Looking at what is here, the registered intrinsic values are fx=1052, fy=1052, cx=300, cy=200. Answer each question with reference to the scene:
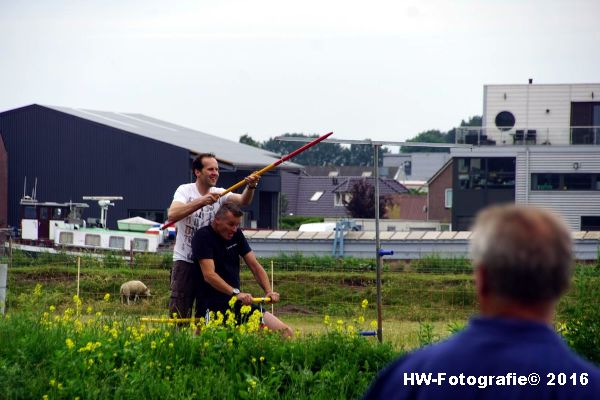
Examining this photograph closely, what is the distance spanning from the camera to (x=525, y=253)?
274 centimetres

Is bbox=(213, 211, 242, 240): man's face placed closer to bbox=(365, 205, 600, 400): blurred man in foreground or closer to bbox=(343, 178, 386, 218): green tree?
bbox=(365, 205, 600, 400): blurred man in foreground

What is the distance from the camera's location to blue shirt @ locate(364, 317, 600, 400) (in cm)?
283

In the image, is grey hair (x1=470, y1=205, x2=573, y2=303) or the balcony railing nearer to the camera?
grey hair (x1=470, y1=205, x2=573, y2=303)

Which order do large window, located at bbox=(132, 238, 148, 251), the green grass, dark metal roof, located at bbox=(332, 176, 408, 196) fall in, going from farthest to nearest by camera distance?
dark metal roof, located at bbox=(332, 176, 408, 196) → large window, located at bbox=(132, 238, 148, 251) → the green grass

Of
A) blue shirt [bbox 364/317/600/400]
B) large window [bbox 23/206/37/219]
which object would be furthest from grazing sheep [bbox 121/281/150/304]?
large window [bbox 23/206/37/219]

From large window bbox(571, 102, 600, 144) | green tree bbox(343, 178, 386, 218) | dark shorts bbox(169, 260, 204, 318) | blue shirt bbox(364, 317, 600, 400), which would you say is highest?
large window bbox(571, 102, 600, 144)

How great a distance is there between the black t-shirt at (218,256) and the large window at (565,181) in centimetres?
4842

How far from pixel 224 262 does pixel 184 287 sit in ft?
1.57

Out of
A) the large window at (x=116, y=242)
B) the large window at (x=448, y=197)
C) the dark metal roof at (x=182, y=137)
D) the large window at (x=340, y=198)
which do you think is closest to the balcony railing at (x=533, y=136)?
the dark metal roof at (x=182, y=137)

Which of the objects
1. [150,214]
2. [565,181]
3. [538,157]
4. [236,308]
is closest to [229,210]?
[236,308]

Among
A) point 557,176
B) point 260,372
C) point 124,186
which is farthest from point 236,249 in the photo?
point 557,176

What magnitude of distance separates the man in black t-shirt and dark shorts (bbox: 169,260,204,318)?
0.31 ft

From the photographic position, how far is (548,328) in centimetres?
285

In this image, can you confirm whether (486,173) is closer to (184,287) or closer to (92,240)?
(92,240)
